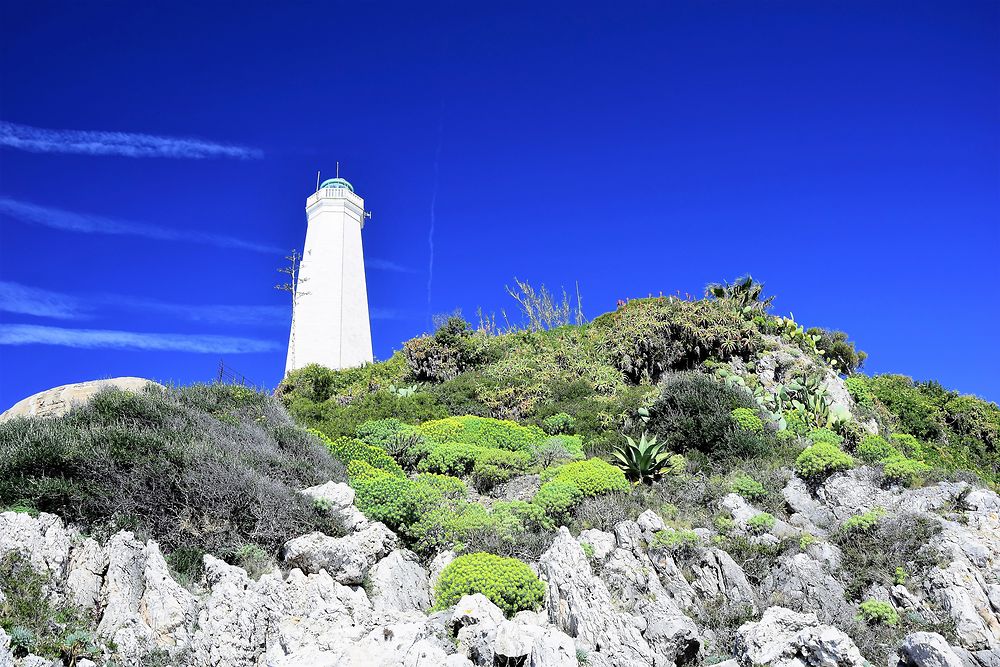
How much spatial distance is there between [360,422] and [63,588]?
9237mm

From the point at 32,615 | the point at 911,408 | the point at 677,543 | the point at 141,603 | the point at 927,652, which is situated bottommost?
the point at 927,652

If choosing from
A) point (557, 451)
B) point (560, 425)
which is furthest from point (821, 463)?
point (560, 425)

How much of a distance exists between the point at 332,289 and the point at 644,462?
2123cm

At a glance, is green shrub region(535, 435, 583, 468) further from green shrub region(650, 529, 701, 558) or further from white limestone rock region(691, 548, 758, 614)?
white limestone rock region(691, 548, 758, 614)

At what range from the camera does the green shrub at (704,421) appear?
13.6 m

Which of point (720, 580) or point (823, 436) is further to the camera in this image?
point (823, 436)

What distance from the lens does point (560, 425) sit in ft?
53.4

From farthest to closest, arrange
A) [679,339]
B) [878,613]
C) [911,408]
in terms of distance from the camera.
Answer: [679,339], [911,408], [878,613]

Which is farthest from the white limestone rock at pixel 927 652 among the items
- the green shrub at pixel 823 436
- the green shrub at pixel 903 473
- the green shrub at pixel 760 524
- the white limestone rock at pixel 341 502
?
the white limestone rock at pixel 341 502

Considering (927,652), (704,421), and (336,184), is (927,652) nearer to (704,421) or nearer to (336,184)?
(704,421)

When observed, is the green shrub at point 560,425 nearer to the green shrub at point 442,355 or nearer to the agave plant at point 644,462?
the agave plant at point 644,462

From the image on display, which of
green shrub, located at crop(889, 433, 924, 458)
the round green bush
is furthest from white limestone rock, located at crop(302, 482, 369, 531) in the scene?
green shrub, located at crop(889, 433, 924, 458)

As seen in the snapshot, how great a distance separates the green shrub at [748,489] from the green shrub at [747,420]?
2.47 meters

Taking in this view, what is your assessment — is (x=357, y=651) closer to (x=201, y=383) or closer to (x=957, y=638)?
(x=957, y=638)
